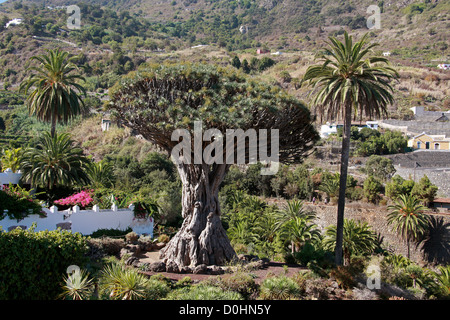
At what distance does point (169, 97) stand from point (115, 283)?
7.92 meters

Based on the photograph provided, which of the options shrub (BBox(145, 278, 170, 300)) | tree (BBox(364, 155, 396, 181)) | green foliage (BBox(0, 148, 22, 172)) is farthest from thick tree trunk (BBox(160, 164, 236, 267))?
tree (BBox(364, 155, 396, 181))

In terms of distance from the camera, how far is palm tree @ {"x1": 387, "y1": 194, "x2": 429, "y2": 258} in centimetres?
2983

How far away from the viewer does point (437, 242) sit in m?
30.4

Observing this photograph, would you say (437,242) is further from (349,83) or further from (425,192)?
(349,83)

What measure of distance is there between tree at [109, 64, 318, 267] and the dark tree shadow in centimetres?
1739

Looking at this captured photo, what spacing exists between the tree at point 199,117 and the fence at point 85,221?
5.89 meters

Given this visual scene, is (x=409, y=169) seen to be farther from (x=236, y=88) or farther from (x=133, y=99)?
(x=133, y=99)

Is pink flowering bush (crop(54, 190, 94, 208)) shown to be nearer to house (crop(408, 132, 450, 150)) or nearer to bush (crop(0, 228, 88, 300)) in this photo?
bush (crop(0, 228, 88, 300))

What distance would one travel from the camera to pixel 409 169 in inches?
1644

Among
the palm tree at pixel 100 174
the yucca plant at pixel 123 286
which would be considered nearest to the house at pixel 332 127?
the palm tree at pixel 100 174

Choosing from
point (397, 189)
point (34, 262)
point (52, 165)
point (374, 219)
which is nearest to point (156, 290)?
point (34, 262)

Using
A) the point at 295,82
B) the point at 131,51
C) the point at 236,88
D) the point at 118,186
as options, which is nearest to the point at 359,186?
the point at 118,186

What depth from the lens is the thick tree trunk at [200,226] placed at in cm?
1788

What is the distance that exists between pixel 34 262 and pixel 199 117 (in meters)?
7.65
